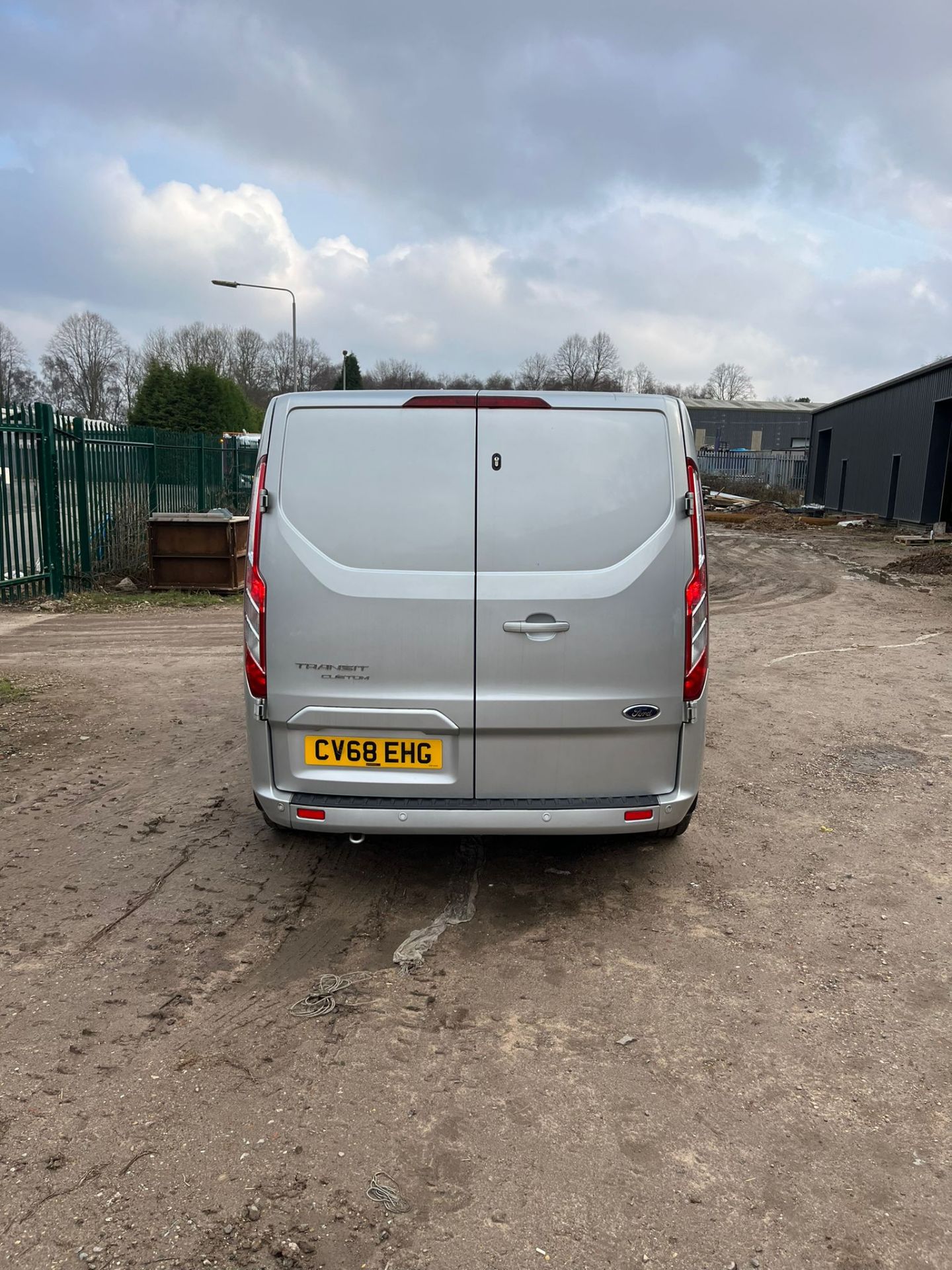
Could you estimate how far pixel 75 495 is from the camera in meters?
12.9

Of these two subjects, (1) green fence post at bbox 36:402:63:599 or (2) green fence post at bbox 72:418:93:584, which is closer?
(1) green fence post at bbox 36:402:63:599

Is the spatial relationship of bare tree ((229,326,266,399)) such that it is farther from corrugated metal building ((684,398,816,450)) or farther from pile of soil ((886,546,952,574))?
pile of soil ((886,546,952,574))

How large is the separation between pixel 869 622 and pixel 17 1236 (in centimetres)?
1213

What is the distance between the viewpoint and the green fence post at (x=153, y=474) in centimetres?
1529

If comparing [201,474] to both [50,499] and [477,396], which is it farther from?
[477,396]

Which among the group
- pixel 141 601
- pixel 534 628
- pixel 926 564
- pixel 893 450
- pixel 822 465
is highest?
pixel 893 450

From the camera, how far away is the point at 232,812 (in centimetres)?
514

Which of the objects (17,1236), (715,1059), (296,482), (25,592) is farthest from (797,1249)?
A: (25,592)

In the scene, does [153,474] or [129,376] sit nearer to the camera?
[153,474]

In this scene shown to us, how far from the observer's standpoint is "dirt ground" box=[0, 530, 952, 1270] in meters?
2.31

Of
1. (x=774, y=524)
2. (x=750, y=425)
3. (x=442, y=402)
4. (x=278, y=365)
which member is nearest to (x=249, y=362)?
(x=278, y=365)

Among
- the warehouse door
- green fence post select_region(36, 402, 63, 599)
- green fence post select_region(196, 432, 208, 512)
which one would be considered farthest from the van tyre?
the warehouse door

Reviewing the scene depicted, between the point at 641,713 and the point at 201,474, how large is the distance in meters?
16.1

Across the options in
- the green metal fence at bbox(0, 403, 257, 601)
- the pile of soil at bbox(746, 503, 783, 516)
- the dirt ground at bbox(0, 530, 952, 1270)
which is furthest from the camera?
the pile of soil at bbox(746, 503, 783, 516)
